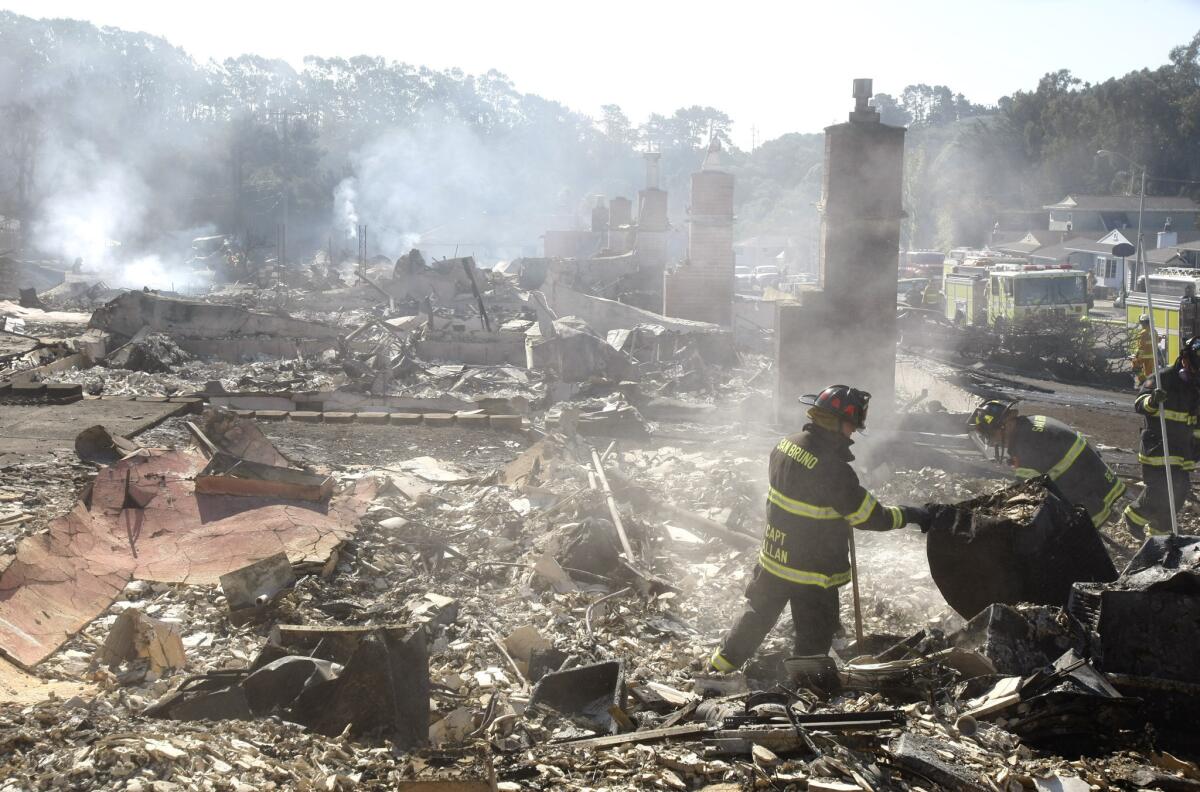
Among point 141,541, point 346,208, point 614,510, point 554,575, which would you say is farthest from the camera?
point 346,208

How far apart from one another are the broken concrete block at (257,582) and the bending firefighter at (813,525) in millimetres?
2630

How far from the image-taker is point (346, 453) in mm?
9828

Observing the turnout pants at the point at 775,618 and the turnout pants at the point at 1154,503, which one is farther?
the turnout pants at the point at 1154,503

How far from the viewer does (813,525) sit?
4.65 m

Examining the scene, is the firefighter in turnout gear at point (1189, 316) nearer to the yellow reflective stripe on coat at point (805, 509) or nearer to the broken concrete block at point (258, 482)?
the yellow reflective stripe on coat at point (805, 509)

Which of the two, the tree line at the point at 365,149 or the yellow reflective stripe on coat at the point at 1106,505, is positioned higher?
the tree line at the point at 365,149

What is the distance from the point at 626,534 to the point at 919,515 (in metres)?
2.75

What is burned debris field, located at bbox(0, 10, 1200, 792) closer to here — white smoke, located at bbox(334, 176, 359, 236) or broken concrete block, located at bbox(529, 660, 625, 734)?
broken concrete block, located at bbox(529, 660, 625, 734)

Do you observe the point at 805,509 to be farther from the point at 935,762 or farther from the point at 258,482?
the point at 258,482

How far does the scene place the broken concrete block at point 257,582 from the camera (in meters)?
5.41

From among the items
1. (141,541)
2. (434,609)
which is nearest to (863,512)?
(434,609)

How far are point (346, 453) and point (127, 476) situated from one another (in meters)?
2.88

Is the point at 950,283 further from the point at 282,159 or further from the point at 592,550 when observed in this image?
the point at 282,159

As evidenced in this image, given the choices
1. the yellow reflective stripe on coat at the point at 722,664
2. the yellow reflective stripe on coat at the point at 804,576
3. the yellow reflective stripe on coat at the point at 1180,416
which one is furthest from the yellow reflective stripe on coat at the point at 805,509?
the yellow reflective stripe on coat at the point at 1180,416
